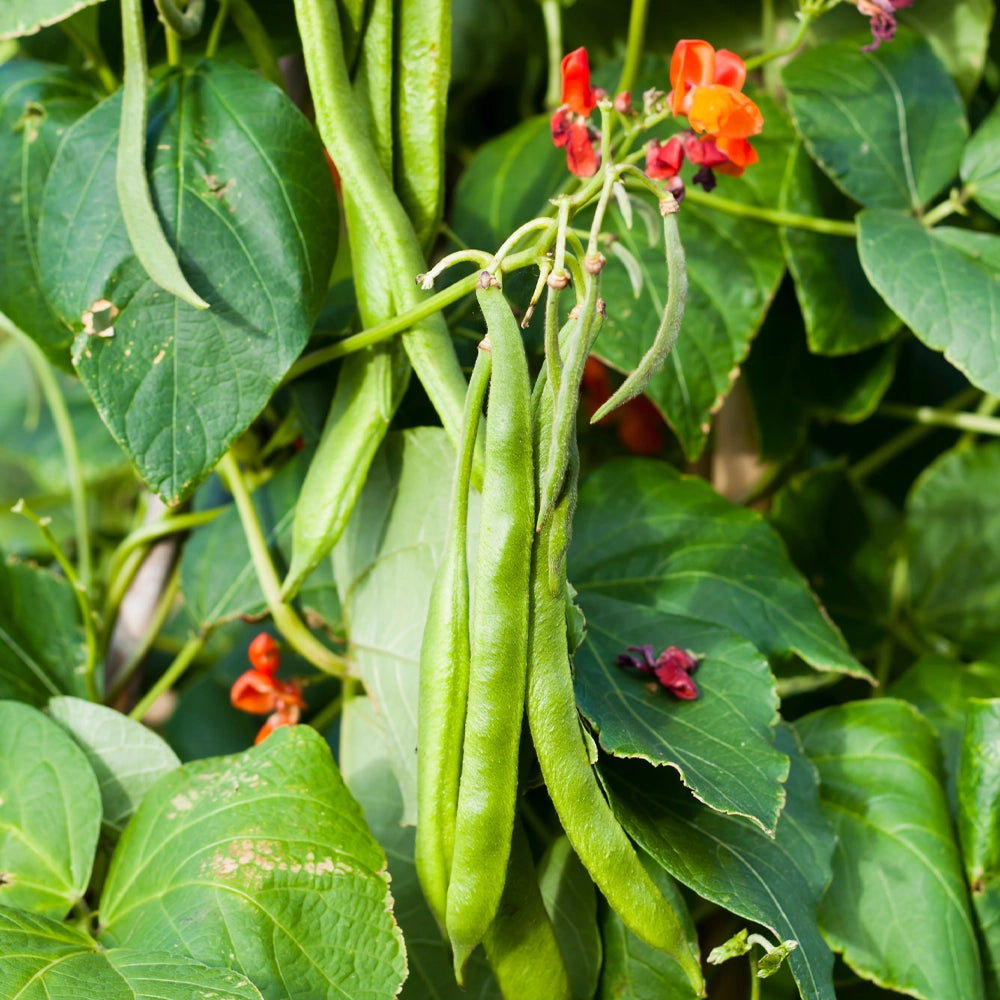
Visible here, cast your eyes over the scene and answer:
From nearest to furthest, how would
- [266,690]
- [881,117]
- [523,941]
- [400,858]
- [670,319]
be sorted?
[670,319] < [523,941] < [400,858] < [266,690] < [881,117]

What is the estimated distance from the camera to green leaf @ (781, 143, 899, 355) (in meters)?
0.81

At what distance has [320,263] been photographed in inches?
23.5

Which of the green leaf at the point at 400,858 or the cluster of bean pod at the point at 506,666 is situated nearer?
the cluster of bean pod at the point at 506,666

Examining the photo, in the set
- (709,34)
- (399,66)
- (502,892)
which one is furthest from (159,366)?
(709,34)

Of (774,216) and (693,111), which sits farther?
(774,216)

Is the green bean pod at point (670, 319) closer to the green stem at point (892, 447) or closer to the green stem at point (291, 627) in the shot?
the green stem at point (291, 627)

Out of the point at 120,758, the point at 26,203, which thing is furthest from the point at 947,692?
the point at 26,203

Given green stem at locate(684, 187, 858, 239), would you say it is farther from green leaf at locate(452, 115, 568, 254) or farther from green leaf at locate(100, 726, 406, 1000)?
green leaf at locate(100, 726, 406, 1000)

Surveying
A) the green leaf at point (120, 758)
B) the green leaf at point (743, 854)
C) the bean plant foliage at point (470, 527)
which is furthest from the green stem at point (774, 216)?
the green leaf at point (120, 758)

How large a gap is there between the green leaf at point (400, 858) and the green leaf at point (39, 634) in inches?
9.7

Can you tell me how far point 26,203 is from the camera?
0.66 metres

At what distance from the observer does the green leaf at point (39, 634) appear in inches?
28.9

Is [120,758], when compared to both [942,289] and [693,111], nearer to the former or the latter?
[693,111]

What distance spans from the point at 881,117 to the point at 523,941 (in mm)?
716
